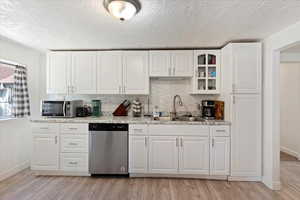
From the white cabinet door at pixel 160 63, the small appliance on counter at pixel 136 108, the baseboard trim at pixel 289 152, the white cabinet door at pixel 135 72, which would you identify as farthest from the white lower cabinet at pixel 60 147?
the baseboard trim at pixel 289 152

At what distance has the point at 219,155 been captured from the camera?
2.77m

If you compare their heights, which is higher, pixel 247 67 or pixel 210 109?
pixel 247 67

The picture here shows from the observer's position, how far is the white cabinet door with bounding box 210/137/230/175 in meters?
2.76

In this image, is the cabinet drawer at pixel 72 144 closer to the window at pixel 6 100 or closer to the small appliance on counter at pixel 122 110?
the small appliance on counter at pixel 122 110

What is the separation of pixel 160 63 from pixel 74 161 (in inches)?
90.6

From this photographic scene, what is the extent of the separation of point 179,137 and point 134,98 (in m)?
1.28

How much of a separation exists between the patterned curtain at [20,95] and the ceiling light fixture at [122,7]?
2.46m

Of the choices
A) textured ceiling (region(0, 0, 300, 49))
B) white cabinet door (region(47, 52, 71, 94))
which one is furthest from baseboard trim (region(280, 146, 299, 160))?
white cabinet door (region(47, 52, 71, 94))

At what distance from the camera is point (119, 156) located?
286cm

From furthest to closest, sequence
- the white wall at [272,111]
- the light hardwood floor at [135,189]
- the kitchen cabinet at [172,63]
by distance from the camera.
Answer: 1. the kitchen cabinet at [172,63]
2. the white wall at [272,111]
3. the light hardwood floor at [135,189]

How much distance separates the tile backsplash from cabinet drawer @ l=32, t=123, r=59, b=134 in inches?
38.2

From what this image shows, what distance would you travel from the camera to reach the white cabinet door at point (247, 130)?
2703 millimetres

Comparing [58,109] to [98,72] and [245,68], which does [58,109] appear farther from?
[245,68]

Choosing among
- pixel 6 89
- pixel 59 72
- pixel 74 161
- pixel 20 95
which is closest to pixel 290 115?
pixel 74 161
